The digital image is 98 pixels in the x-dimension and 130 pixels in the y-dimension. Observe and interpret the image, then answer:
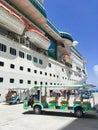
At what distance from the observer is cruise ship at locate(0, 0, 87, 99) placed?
28.7 m

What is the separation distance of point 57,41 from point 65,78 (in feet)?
38.0

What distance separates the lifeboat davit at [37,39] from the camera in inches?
1451

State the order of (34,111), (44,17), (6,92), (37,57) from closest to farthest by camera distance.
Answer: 1. (34,111)
2. (6,92)
3. (37,57)
4. (44,17)

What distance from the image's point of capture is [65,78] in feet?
186

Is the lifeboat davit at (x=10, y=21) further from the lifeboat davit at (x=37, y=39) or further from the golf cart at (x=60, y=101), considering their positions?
the golf cart at (x=60, y=101)

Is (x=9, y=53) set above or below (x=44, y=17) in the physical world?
below

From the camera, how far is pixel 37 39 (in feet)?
127

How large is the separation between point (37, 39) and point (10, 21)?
937 cm

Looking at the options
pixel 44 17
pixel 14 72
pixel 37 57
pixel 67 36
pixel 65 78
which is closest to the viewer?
pixel 14 72

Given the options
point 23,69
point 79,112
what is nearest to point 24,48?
point 23,69

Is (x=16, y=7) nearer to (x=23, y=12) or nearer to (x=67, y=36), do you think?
(x=23, y=12)

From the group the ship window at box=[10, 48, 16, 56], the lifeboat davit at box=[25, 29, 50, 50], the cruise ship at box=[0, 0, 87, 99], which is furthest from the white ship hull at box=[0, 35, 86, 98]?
Answer: the lifeboat davit at box=[25, 29, 50, 50]

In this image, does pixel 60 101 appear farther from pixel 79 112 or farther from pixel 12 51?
pixel 12 51

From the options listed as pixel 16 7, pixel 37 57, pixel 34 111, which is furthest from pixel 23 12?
pixel 34 111
